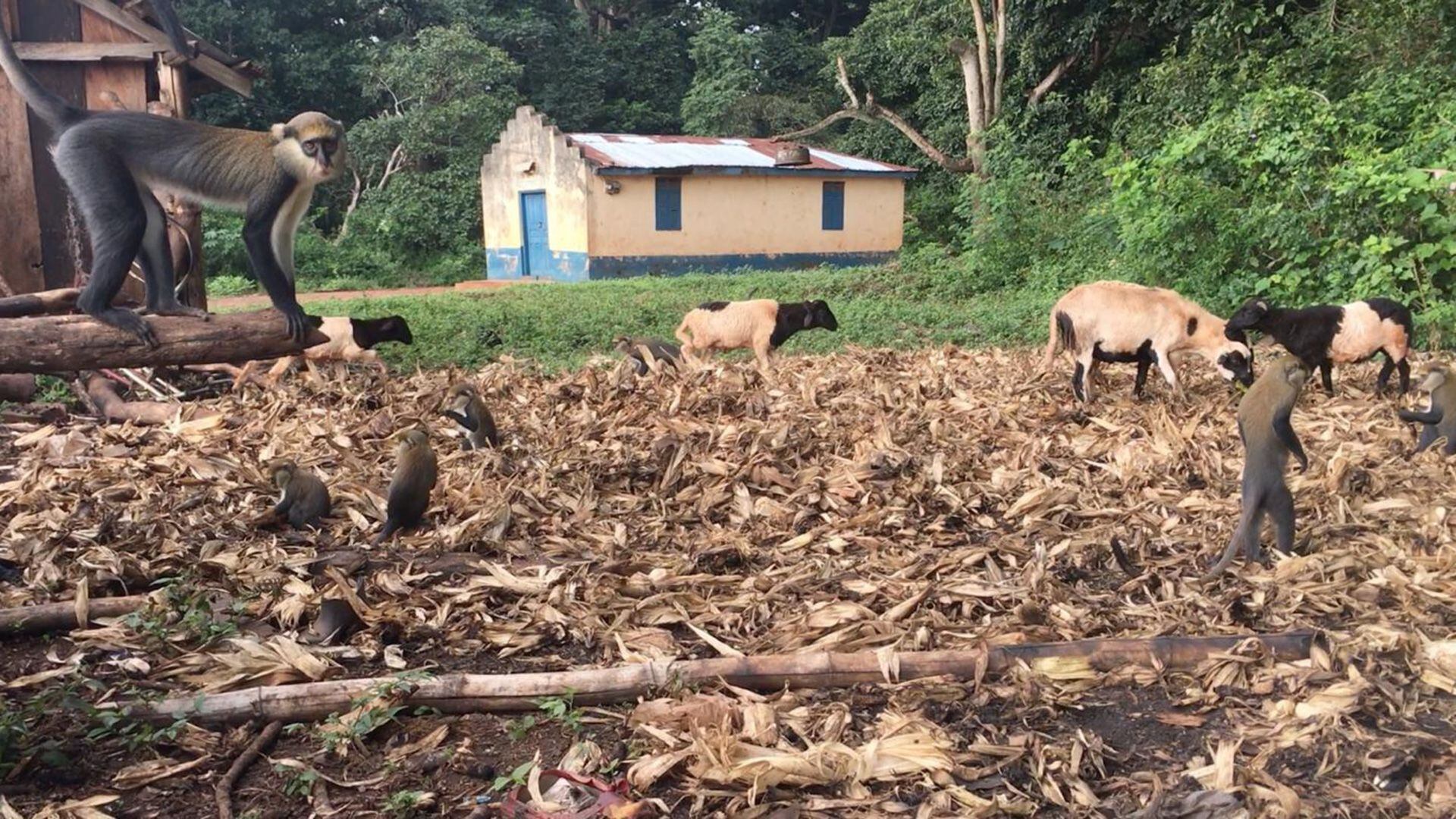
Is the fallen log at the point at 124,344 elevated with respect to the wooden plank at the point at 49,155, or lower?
lower

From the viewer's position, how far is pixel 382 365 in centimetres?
1199

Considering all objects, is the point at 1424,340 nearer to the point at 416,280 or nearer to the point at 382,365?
the point at 382,365

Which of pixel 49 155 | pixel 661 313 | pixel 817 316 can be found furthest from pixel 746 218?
pixel 49 155

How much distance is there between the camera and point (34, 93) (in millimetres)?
6660

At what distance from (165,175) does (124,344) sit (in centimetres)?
234

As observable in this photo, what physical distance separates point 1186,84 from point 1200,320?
48.4 feet

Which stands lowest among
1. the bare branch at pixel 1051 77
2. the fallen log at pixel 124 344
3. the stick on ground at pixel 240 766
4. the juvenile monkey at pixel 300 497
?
the stick on ground at pixel 240 766

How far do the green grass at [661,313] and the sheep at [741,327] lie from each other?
118 cm

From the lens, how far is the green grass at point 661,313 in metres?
14.9

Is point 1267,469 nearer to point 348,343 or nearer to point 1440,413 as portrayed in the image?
point 1440,413

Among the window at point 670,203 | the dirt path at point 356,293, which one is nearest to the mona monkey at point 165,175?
the dirt path at point 356,293

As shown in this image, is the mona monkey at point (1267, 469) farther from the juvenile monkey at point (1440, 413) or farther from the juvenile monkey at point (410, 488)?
the juvenile monkey at point (410, 488)

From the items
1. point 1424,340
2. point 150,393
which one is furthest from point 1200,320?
point 150,393

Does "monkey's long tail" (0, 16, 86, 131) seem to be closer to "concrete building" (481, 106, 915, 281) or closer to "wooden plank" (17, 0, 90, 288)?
"wooden plank" (17, 0, 90, 288)
